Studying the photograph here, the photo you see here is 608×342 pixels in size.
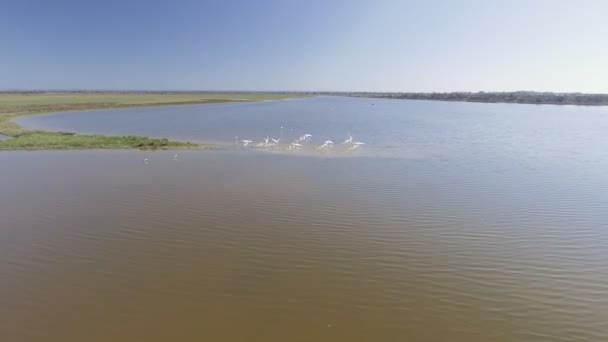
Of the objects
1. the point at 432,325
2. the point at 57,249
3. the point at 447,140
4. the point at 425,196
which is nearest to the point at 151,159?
the point at 57,249

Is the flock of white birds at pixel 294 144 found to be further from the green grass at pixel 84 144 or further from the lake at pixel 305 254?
the lake at pixel 305 254

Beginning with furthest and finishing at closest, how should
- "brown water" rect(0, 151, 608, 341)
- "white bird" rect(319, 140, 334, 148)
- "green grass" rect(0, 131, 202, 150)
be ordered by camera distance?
"white bird" rect(319, 140, 334, 148), "green grass" rect(0, 131, 202, 150), "brown water" rect(0, 151, 608, 341)

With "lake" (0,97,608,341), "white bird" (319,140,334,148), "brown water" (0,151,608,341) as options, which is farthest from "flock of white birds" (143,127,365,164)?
"brown water" (0,151,608,341)

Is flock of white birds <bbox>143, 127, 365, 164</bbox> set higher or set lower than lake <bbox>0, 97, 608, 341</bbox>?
higher

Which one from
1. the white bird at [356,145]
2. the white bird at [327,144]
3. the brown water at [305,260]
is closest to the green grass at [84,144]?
the white bird at [327,144]

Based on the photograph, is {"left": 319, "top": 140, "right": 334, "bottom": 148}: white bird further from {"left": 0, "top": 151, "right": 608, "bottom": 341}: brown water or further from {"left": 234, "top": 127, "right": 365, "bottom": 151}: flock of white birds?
{"left": 0, "top": 151, "right": 608, "bottom": 341}: brown water

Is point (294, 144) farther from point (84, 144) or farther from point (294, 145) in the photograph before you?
point (84, 144)
